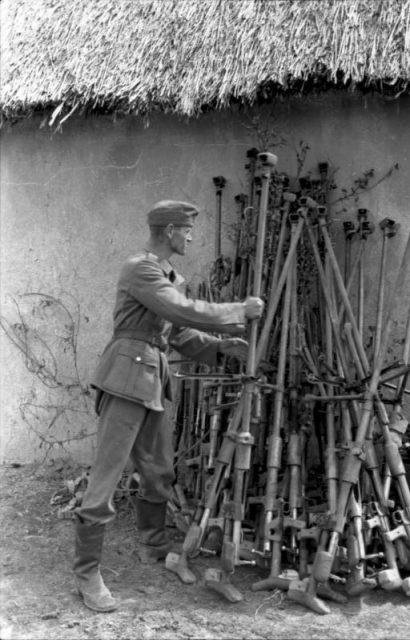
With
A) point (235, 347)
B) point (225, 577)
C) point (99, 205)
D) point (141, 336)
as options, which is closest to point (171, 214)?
point (141, 336)

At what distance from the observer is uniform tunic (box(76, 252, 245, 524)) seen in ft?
12.0

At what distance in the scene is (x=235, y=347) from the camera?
397 cm

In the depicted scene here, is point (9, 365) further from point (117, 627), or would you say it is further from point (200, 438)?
point (117, 627)

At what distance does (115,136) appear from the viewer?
17.5 feet

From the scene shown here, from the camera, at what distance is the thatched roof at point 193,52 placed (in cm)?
446

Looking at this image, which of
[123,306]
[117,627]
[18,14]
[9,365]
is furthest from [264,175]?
[18,14]

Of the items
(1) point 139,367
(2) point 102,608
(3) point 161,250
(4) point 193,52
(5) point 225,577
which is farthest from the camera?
(4) point 193,52

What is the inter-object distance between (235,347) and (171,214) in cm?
76

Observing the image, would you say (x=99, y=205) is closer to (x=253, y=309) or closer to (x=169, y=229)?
(x=169, y=229)

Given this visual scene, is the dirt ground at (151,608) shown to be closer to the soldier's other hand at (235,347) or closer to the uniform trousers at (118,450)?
the uniform trousers at (118,450)

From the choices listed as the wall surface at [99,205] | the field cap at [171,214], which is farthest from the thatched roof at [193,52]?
the field cap at [171,214]

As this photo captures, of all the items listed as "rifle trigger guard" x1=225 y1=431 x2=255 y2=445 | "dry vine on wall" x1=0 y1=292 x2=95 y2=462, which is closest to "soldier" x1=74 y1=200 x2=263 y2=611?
"rifle trigger guard" x1=225 y1=431 x2=255 y2=445

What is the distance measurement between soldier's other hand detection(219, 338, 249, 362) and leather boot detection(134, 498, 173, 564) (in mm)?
934

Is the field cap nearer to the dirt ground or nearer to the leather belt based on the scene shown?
the leather belt
